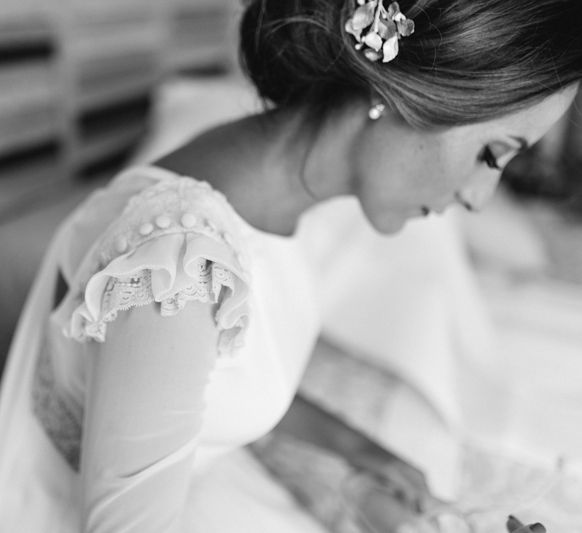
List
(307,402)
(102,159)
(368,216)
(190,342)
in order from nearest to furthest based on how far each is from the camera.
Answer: (190,342) < (368,216) < (307,402) < (102,159)

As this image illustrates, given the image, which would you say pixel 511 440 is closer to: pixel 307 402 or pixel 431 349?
pixel 431 349

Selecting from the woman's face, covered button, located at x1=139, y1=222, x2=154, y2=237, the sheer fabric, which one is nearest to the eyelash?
the woman's face

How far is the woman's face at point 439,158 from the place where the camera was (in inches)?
28.0

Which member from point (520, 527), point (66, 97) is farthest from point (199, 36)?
point (520, 527)

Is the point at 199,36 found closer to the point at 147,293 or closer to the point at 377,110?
the point at 377,110

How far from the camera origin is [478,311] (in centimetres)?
144

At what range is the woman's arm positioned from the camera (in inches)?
23.8

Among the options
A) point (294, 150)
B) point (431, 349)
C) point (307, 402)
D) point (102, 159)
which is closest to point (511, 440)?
point (431, 349)

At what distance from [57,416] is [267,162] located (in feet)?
1.24

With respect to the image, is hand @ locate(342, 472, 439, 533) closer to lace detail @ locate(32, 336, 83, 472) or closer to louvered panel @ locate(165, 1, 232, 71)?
lace detail @ locate(32, 336, 83, 472)

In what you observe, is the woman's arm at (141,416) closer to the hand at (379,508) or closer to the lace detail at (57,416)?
the lace detail at (57,416)

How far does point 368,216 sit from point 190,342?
12.8 inches

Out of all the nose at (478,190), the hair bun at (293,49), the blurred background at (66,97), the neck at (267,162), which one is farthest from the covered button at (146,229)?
A: the blurred background at (66,97)

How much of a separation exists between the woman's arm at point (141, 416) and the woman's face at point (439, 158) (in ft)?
0.89
